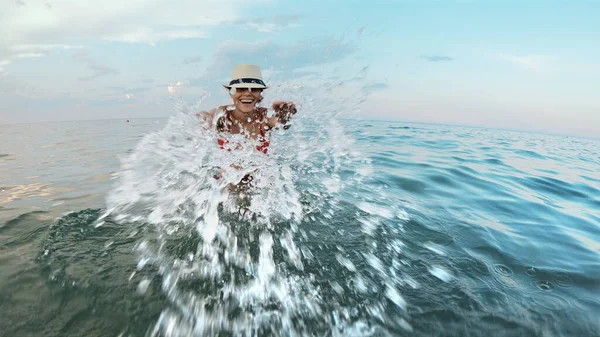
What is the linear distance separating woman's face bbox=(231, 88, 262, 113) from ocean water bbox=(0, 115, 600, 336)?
0.82 metres

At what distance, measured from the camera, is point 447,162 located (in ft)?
34.7

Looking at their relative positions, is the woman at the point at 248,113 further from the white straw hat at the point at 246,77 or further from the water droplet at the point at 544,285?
the water droplet at the point at 544,285

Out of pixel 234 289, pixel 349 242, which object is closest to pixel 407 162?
pixel 349 242

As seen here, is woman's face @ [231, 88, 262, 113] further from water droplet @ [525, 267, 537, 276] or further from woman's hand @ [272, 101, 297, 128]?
water droplet @ [525, 267, 537, 276]

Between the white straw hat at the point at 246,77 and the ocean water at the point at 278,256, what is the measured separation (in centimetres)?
108

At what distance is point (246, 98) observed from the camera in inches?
183

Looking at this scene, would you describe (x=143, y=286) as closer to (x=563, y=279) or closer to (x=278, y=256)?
(x=278, y=256)

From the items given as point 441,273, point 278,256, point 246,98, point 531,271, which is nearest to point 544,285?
point 531,271

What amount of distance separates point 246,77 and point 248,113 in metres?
0.64

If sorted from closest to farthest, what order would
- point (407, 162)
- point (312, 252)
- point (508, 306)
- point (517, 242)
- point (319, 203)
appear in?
point (508, 306), point (312, 252), point (517, 242), point (319, 203), point (407, 162)

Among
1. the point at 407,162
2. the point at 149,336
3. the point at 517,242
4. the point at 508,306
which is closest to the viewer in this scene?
the point at 149,336

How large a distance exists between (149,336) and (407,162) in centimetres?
943

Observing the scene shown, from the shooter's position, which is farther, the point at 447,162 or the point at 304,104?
the point at 447,162

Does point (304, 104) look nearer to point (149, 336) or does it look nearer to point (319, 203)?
point (319, 203)
